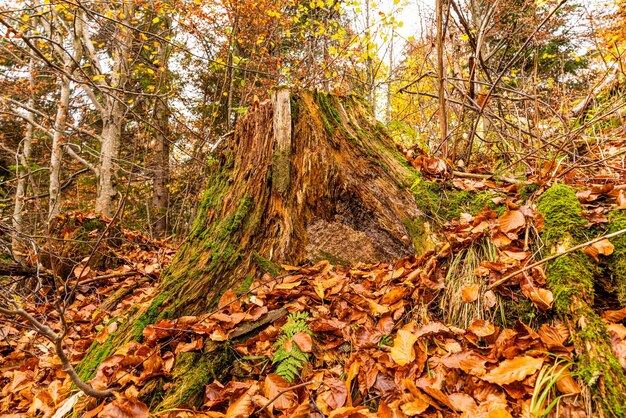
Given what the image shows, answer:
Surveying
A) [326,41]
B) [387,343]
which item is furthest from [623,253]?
[326,41]

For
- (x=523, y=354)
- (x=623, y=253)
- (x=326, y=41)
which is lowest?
(x=523, y=354)

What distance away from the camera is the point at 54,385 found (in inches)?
80.5

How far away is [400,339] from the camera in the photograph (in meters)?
1.55

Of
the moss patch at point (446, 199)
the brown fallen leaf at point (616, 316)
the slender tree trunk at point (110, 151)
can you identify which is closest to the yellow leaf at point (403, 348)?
the brown fallen leaf at point (616, 316)

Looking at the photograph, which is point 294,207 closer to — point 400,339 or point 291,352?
point 291,352

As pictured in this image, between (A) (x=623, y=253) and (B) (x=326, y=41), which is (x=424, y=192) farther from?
(B) (x=326, y=41)

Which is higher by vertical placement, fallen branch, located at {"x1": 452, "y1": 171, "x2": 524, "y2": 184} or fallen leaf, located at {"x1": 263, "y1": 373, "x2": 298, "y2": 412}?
fallen branch, located at {"x1": 452, "y1": 171, "x2": 524, "y2": 184}

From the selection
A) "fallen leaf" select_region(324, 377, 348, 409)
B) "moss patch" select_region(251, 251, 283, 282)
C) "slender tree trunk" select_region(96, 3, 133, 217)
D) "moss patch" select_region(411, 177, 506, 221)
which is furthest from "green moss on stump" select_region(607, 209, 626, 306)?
"slender tree trunk" select_region(96, 3, 133, 217)

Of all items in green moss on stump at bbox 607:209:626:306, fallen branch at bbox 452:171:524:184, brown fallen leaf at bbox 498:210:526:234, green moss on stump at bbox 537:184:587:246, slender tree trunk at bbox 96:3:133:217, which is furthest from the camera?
slender tree trunk at bbox 96:3:133:217

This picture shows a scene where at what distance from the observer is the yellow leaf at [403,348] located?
146cm

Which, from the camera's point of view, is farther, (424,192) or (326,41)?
(326,41)

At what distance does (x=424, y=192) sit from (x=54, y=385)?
2833mm

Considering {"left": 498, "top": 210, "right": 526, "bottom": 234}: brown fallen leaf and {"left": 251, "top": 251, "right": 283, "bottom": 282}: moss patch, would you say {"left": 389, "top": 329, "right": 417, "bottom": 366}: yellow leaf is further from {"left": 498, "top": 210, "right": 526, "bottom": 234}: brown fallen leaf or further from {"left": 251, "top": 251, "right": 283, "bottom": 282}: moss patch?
{"left": 251, "top": 251, "right": 283, "bottom": 282}: moss patch

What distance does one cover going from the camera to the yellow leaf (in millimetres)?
1463
